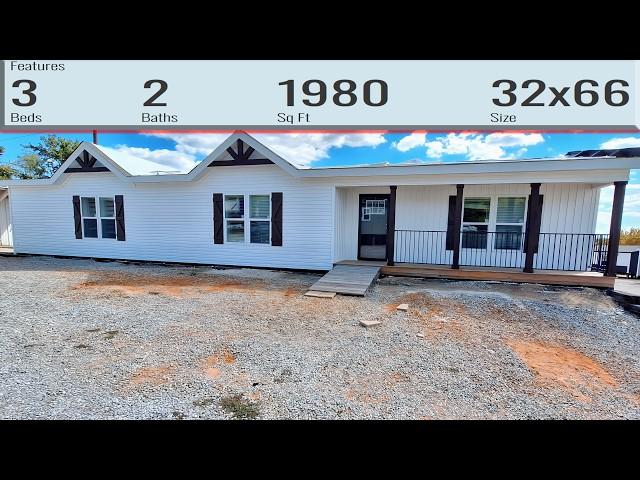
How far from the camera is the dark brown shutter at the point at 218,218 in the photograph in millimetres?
8320

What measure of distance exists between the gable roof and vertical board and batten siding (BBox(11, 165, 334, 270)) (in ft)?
1.10

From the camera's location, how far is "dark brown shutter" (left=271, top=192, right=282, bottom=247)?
7.89 m

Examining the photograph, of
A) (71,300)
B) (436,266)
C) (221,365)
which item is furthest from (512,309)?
(71,300)

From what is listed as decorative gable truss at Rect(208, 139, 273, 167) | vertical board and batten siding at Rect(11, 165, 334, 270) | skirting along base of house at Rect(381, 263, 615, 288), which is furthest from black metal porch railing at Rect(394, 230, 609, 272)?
decorative gable truss at Rect(208, 139, 273, 167)

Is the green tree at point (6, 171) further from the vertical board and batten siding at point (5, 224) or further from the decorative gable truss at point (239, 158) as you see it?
the decorative gable truss at point (239, 158)

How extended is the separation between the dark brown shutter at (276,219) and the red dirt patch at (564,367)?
5.77m

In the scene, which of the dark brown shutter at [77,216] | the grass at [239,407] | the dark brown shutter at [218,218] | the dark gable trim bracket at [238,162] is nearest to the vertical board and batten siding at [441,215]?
the dark gable trim bracket at [238,162]

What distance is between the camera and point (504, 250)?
734cm

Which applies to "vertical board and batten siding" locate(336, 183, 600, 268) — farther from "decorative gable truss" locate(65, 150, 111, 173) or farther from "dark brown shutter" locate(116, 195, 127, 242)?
"decorative gable truss" locate(65, 150, 111, 173)

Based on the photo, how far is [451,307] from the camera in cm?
486

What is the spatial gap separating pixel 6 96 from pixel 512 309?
25.3 feet

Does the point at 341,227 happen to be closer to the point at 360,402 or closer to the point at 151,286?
the point at 151,286

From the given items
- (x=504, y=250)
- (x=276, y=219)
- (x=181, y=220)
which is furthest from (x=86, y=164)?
(x=504, y=250)

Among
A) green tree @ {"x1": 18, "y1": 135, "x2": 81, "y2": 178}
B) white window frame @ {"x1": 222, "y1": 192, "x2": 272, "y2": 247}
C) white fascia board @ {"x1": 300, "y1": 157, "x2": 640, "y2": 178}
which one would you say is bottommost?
white window frame @ {"x1": 222, "y1": 192, "x2": 272, "y2": 247}
